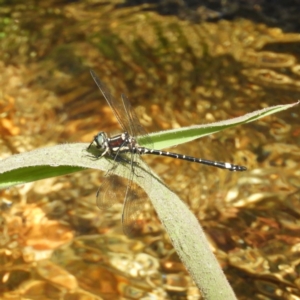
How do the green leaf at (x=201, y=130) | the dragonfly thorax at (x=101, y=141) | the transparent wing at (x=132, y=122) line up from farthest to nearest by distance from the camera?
the transparent wing at (x=132, y=122), the dragonfly thorax at (x=101, y=141), the green leaf at (x=201, y=130)

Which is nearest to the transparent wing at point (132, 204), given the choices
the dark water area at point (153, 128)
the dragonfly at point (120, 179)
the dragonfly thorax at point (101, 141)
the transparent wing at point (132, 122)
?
the dragonfly at point (120, 179)

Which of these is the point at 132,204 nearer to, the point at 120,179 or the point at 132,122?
the point at 120,179

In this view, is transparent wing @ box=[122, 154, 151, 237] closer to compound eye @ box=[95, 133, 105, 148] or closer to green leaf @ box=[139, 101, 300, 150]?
compound eye @ box=[95, 133, 105, 148]

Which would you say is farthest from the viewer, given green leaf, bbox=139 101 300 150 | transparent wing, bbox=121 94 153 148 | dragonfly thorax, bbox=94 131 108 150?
transparent wing, bbox=121 94 153 148

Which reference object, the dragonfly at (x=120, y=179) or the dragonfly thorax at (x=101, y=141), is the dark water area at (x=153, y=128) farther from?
the dragonfly thorax at (x=101, y=141)

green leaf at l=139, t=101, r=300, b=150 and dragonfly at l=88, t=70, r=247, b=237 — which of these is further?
dragonfly at l=88, t=70, r=247, b=237

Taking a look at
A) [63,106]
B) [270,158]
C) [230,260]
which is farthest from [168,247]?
[63,106]

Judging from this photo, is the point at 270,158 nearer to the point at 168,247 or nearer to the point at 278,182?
the point at 278,182

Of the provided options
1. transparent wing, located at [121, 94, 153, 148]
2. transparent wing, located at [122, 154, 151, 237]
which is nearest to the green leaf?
transparent wing, located at [122, 154, 151, 237]

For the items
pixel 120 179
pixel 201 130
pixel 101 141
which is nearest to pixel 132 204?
pixel 120 179
